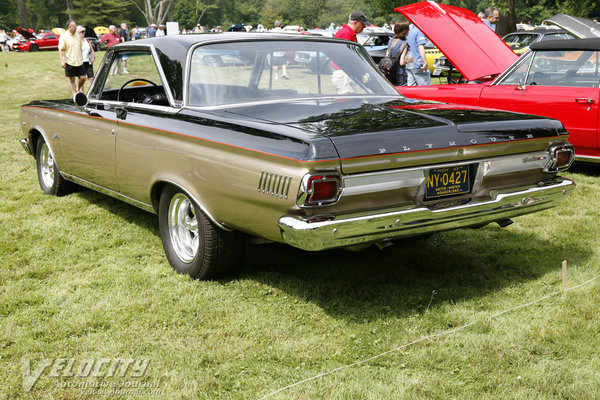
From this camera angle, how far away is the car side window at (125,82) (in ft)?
17.3

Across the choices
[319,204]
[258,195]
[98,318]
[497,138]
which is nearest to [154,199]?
[98,318]

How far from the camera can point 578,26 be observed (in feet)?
26.1

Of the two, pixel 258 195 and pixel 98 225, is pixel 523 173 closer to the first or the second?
pixel 258 195

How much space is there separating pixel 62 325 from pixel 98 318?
20 cm

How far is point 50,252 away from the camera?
15.9 feet

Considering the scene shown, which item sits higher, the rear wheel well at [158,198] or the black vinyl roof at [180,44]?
the black vinyl roof at [180,44]

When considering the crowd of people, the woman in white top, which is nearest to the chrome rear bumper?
the crowd of people

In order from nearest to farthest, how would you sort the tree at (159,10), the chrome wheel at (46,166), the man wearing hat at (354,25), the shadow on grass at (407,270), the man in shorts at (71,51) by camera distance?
the shadow on grass at (407,270), the chrome wheel at (46,166), the man wearing hat at (354,25), the man in shorts at (71,51), the tree at (159,10)

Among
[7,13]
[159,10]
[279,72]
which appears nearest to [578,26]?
[279,72]

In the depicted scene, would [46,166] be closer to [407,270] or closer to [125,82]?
[125,82]

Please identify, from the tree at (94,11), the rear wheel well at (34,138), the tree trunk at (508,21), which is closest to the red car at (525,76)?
the rear wheel well at (34,138)

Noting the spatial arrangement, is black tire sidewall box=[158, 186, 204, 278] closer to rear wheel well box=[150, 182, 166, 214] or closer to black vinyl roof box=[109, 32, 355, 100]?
rear wheel well box=[150, 182, 166, 214]

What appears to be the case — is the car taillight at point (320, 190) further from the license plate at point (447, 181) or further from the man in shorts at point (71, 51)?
the man in shorts at point (71, 51)

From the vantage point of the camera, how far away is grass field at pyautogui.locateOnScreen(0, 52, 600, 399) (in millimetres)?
2932
